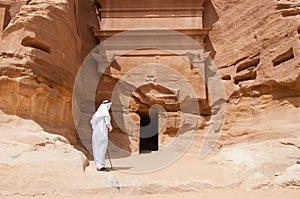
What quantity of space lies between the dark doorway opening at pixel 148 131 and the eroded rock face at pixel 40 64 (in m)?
3.79

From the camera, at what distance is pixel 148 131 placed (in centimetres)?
1253

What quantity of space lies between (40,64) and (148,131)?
571cm

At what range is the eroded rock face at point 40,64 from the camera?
745 centimetres

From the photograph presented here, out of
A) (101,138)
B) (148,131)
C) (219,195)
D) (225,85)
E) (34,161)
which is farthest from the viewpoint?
(148,131)

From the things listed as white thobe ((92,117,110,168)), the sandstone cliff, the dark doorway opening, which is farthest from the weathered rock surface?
the dark doorway opening

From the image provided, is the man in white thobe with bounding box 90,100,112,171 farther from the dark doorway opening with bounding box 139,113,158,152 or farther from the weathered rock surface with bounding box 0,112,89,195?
the dark doorway opening with bounding box 139,113,158,152

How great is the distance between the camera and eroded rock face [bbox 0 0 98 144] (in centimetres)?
745

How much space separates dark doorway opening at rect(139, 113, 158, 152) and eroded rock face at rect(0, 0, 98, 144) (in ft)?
12.4

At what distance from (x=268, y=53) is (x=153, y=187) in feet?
20.9

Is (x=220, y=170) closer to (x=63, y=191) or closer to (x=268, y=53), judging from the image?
(x=63, y=191)

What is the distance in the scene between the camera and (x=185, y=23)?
1243cm

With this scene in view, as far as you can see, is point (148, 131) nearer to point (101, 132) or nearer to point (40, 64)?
point (40, 64)

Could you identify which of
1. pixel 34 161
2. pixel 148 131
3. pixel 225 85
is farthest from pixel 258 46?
pixel 34 161

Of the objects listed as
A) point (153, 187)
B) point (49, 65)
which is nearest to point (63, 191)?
point (153, 187)
